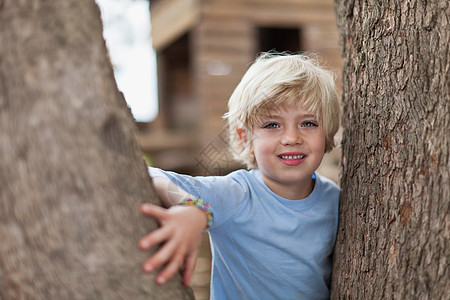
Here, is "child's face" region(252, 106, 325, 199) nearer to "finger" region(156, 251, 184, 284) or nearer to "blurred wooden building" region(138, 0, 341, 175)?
"finger" region(156, 251, 184, 284)

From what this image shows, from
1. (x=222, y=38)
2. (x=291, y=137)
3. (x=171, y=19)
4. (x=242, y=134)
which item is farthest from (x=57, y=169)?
(x=171, y=19)

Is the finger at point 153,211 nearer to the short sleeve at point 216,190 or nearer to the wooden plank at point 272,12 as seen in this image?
the short sleeve at point 216,190

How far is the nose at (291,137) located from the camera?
181cm

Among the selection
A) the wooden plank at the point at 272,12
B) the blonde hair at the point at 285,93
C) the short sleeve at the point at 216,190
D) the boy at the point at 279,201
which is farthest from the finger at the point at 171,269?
the wooden plank at the point at 272,12

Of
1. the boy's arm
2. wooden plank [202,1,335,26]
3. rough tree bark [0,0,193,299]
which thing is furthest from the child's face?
wooden plank [202,1,335,26]

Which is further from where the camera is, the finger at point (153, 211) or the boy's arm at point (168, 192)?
the boy's arm at point (168, 192)

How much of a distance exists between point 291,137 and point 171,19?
871 centimetres

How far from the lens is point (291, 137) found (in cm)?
181

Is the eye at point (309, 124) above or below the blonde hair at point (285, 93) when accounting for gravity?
below

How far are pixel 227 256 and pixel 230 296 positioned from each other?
0.62 feet

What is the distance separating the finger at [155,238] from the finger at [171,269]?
0.05 metres

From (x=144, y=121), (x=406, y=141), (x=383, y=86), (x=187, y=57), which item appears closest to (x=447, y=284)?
(x=406, y=141)

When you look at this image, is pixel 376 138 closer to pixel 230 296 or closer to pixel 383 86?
pixel 383 86

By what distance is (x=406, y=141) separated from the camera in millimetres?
1470
